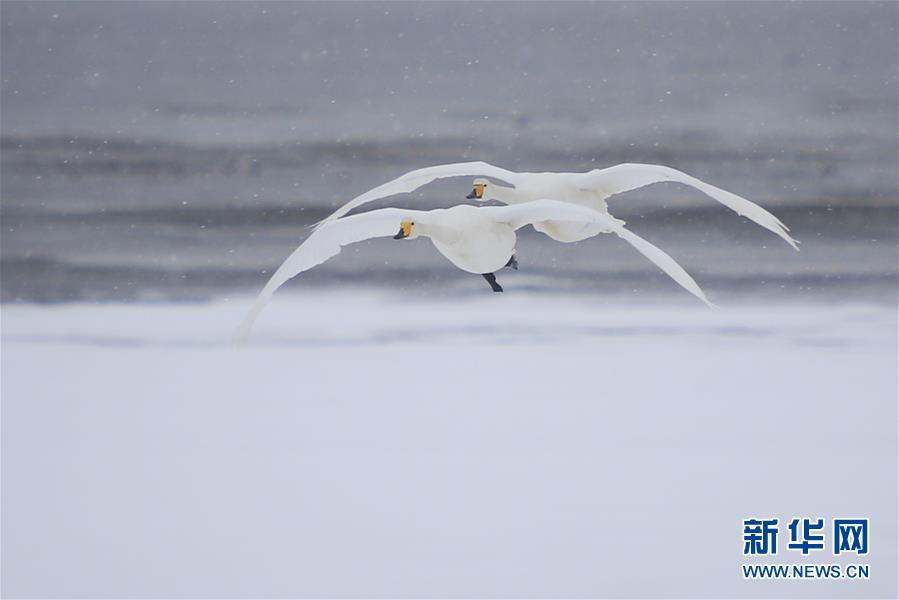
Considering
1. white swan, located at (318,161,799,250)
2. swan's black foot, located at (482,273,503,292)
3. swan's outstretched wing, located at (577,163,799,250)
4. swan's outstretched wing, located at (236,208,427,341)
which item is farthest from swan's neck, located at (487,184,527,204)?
swan's outstretched wing, located at (236,208,427,341)

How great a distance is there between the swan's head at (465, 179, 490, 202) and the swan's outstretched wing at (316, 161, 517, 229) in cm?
5

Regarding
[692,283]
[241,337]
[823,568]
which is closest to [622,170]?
[692,283]

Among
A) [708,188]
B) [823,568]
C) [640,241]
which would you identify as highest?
[708,188]

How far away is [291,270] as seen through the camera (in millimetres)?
3555

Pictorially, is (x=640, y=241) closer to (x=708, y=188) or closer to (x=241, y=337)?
(x=708, y=188)

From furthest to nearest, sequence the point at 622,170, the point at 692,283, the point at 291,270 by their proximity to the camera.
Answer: the point at 622,170 → the point at 291,270 → the point at 692,283

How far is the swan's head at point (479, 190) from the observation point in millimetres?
3830

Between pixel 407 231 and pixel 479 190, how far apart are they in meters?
0.49

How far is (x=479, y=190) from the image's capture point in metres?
3.86

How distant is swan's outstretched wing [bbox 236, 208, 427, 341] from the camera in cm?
346

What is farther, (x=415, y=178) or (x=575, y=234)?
(x=415, y=178)

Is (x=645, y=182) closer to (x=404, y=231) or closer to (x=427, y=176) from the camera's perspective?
(x=427, y=176)

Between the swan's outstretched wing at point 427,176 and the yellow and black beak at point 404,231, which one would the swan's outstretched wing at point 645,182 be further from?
the yellow and black beak at point 404,231

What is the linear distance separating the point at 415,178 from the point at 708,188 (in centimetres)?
93
